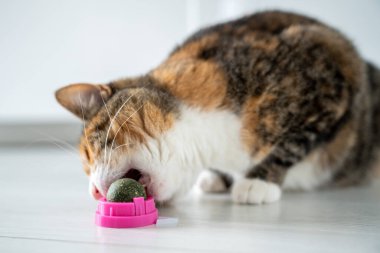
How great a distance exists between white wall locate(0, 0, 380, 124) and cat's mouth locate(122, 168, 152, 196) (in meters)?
1.84

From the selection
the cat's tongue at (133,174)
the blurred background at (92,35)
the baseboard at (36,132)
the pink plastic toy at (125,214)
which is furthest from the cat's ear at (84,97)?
the baseboard at (36,132)

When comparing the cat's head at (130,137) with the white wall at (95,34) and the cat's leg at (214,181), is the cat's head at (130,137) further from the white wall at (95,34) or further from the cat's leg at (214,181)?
the white wall at (95,34)

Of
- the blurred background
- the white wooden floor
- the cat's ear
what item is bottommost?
the white wooden floor

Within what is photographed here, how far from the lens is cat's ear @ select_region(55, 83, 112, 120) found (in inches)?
63.9

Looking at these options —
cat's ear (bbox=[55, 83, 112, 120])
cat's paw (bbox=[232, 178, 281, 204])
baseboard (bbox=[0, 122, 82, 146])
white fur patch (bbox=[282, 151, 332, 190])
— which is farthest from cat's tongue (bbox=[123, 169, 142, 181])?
baseboard (bbox=[0, 122, 82, 146])

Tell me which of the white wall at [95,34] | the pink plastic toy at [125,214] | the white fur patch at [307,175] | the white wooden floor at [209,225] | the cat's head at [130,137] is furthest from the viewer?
the white wall at [95,34]

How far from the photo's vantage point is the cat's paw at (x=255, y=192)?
1.66 metres

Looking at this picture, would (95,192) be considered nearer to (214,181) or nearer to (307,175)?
(214,181)

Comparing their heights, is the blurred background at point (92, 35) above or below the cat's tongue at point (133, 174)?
above

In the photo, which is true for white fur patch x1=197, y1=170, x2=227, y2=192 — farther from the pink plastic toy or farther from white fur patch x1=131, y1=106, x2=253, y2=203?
the pink plastic toy

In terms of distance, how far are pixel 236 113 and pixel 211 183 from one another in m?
0.40

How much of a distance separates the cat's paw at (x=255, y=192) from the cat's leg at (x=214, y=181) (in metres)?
0.26

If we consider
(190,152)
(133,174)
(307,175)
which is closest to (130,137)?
(133,174)

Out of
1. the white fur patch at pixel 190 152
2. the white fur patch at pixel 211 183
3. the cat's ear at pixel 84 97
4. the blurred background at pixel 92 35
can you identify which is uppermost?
the blurred background at pixel 92 35
